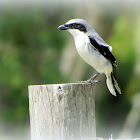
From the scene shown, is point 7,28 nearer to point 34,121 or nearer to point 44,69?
point 44,69

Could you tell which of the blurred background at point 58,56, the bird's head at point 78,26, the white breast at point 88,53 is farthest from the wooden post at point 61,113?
the blurred background at point 58,56

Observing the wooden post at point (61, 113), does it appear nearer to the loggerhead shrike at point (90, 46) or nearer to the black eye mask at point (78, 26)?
the loggerhead shrike at point (90, 46)

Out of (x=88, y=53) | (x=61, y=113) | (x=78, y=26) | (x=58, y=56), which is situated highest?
(x=78, y=26)

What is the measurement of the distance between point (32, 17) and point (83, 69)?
1980 mm

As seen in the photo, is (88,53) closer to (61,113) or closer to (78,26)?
(78,26)

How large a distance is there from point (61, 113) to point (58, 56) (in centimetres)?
651

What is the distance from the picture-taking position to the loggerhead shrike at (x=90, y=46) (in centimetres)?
495

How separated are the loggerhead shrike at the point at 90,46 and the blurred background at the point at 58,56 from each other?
11.1 feet

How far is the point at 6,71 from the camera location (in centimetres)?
864

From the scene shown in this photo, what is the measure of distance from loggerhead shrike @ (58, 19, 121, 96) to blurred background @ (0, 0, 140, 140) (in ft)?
11.1

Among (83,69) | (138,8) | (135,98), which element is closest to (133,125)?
(135,98)

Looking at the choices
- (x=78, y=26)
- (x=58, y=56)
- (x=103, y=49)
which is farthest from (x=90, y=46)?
(x=58, y=56)

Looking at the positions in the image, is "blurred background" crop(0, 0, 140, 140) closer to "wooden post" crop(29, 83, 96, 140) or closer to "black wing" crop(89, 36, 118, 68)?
"black wing" crop(89, 36, 118, 68)

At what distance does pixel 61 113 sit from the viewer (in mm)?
3248
